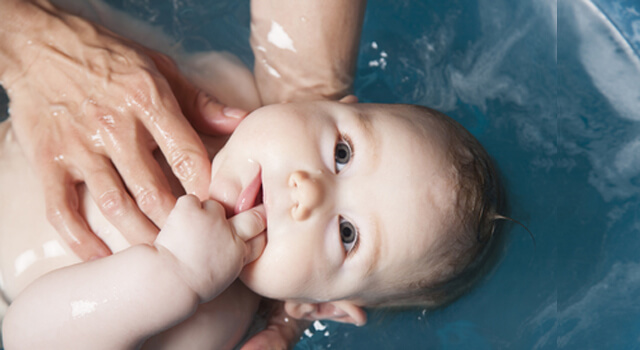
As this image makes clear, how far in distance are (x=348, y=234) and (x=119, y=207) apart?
0.47m

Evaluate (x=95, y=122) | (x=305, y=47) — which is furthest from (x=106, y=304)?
(x=305, y=47)

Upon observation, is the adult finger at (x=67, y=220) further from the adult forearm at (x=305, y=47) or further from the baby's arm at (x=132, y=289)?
the adult forearm at (x=305, y=47)

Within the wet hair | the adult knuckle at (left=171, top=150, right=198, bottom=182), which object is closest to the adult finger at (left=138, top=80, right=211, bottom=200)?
the adult knuckle at (left=171, top=150, right=198, bottom=182)

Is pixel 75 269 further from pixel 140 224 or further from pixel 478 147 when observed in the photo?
pixel 478 147

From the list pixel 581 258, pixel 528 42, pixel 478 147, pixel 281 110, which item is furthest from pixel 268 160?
pixel 528 42

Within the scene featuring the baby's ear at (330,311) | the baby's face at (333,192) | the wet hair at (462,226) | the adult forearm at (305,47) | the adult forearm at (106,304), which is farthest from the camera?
the adult forearm at (305,47)

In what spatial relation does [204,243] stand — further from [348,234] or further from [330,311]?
[330,311]

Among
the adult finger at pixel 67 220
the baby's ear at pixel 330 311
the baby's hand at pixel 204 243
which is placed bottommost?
the baby's ear at pixel 330 311

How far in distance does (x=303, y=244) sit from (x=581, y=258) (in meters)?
0.80

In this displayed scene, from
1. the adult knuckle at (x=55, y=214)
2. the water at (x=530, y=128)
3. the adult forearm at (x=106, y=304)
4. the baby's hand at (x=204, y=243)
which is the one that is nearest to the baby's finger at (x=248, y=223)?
the baby's hand at (x=204, y=243)

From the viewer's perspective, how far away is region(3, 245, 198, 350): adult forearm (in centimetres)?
99

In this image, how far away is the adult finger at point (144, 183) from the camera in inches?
45.5

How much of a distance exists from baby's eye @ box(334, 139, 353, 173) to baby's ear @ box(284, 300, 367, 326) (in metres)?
0.37

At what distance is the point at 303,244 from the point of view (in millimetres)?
1109
